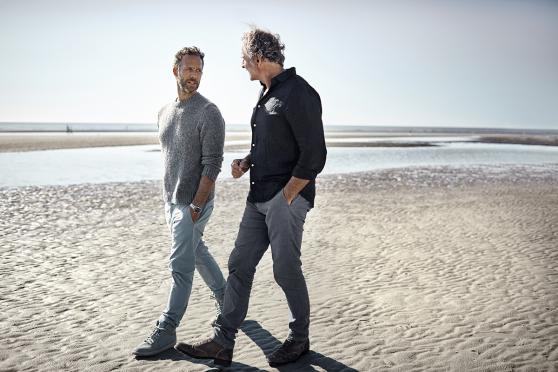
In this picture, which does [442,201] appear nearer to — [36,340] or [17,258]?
[17,258]

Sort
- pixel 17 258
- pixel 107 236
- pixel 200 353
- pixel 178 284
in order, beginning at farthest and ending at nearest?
pixel 107 236
pixel 17 258
pixel 178 284
pixel 200 353

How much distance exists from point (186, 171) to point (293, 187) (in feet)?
3.33

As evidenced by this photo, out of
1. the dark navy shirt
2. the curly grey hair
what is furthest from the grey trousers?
the curly grey hair

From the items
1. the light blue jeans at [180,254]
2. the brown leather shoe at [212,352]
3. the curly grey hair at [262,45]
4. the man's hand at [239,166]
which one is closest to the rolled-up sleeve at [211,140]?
the man's hand at [239,166]

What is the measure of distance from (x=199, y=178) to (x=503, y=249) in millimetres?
6249

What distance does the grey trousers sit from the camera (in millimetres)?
3607

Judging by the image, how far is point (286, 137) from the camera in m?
3.57

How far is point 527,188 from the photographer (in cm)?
A: 1778

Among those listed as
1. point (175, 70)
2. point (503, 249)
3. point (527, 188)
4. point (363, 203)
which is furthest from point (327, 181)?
point (175, 70)

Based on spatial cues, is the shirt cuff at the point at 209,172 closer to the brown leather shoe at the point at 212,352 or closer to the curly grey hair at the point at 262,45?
the curly grey hair at the point at 262,45

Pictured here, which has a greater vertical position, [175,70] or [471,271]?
[175,70]

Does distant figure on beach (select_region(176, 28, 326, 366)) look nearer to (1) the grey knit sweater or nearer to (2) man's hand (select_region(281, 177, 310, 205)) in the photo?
(2) man's hand (select_region(281, 177, 310, 205))

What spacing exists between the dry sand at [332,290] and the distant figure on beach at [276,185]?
0.36 metres

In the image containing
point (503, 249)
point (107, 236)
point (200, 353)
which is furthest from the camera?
point (107, 236)
